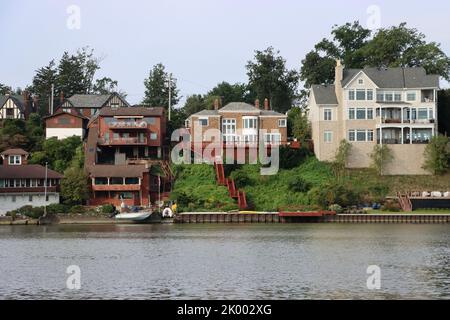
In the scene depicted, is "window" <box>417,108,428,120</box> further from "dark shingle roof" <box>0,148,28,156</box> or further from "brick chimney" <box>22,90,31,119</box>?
"brick chimney" <box>22,90,31,119</box>

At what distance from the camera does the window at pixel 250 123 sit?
3738 inches

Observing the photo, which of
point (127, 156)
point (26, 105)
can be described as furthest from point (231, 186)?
point (26, 105)

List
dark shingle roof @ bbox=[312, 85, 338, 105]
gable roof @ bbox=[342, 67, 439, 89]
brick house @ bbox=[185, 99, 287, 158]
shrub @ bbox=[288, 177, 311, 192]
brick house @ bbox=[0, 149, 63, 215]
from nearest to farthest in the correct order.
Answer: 1. brick house @ bbox=[0, 149, 63, 215]
2. shrub @ bbox=[288, 177, 311, 192]
3. gable roof @ bbox=[342, 67, 439, 89]
4. dark shingle roof @ bbox=[312, 85, 338, 105]
5. brick house @ bbox=[185, 99, 287, 158]

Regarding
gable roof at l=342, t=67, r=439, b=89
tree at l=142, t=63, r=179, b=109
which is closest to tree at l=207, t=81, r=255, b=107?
tree at l=142, t=63, r=179, b=109

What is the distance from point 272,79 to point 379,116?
23132 mm

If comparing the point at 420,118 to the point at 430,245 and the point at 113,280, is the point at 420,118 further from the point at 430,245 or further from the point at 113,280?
the point at 113,280

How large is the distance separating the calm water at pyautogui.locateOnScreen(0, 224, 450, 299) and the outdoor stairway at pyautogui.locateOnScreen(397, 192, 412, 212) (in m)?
7.44

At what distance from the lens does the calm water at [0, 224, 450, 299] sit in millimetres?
39406

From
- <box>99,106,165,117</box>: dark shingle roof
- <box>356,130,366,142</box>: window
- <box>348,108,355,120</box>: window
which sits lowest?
<box>356,130,366,142</box>: window
